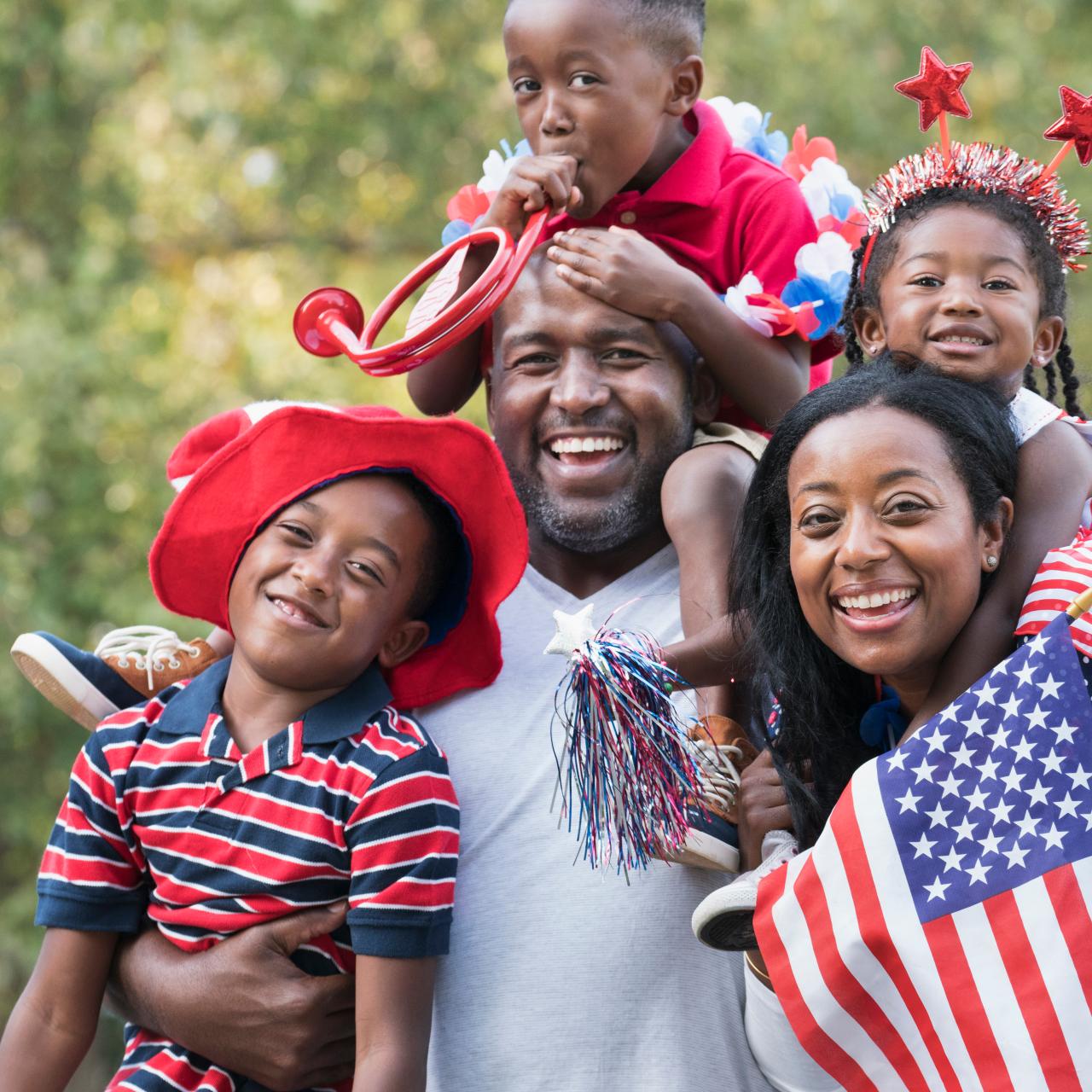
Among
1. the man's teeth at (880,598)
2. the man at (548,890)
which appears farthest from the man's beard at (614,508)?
the man's teeth at (880,598)

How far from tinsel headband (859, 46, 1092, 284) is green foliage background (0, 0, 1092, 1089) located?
6005mm

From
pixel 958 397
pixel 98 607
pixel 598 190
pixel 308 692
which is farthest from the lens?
pixel 98 607

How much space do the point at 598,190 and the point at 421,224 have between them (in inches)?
266

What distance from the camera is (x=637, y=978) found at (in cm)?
313

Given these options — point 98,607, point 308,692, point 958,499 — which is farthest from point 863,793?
point 98,607

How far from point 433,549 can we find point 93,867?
0.86 m

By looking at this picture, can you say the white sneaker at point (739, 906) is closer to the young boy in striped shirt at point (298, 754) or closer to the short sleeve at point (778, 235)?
the young boy in striped shirt at point (298, 754)

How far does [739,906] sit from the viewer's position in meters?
2.69

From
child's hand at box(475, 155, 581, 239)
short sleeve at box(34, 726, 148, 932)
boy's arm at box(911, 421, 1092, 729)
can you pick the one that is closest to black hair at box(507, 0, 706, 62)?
child's hand at box(475, 155, 581, 239)

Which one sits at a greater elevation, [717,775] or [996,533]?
[996,533]

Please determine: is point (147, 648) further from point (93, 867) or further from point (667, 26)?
point (667, 26)

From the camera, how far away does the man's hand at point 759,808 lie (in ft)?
9.51

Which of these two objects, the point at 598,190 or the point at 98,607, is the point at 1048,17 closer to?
the point at 98,607

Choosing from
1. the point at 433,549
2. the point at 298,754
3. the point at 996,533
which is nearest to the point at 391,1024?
the point at 298,754
